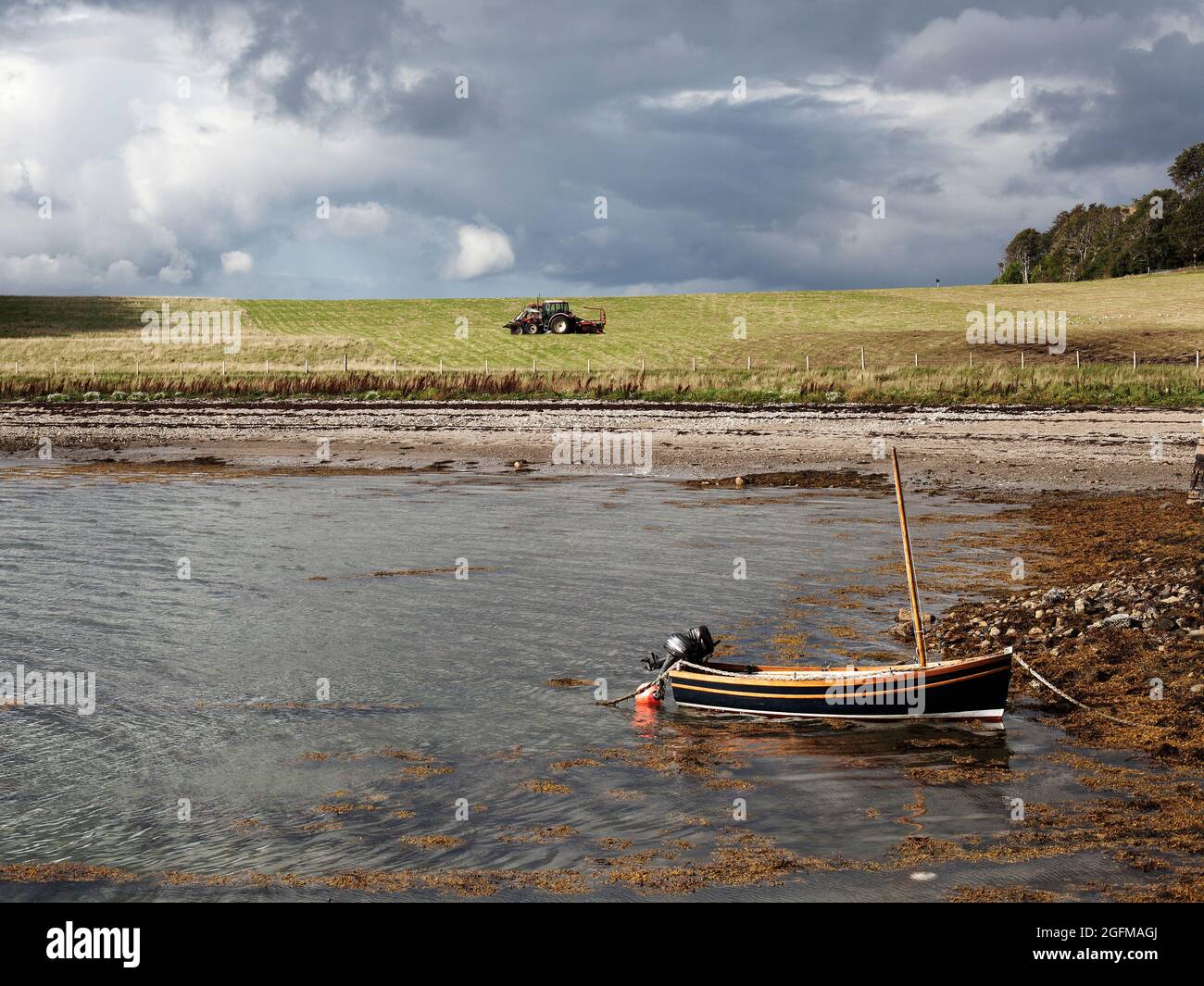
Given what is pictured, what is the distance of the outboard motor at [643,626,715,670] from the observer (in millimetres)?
15648

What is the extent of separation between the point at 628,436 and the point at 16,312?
307 ft

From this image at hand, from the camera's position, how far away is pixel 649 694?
51.1ft

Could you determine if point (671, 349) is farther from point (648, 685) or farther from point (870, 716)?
point (870, 716)

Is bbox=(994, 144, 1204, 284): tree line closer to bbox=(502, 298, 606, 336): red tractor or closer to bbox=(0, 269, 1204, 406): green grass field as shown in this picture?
bbox=(0, 269, 1204, 406): green grass field

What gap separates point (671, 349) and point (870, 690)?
260 feet

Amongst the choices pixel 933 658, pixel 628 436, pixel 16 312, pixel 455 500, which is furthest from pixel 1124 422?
pixel 16 312

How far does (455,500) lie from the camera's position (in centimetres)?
3559

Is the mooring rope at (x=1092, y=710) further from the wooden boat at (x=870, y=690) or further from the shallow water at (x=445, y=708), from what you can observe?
the shallow water at (x=445, y=708)

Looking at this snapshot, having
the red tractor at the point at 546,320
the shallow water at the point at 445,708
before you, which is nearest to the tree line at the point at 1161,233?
the red tractor at the point at 546,320

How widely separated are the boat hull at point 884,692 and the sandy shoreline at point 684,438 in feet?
72.5

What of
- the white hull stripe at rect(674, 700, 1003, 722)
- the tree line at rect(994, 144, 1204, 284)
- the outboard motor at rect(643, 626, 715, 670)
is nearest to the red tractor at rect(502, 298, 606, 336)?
the outboard motor at rect(643, 626, 715, 670)

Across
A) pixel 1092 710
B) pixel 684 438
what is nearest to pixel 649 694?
pixel 1092 710

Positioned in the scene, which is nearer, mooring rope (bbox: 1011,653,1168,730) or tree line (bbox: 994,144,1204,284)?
mooring rope (bbox: 1011,653,1168,730)
